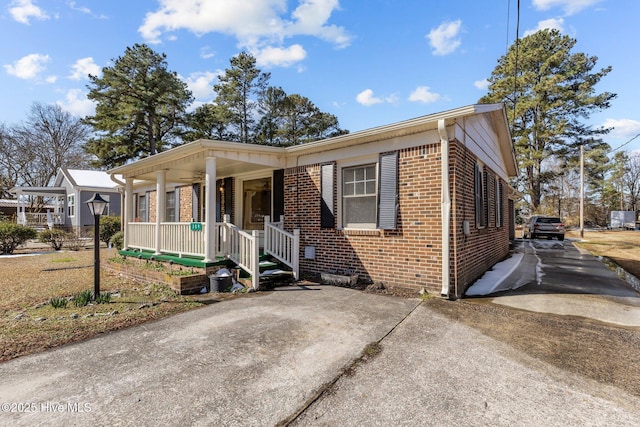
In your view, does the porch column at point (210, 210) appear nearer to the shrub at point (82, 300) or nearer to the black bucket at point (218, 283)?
the black bucket at point (218, 283)

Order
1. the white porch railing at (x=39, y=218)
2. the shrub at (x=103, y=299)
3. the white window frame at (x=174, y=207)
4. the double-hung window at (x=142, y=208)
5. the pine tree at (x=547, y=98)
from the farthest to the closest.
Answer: the pine tree at (x=547, y=98)
the white porch railing at (x=39, y=218)
the double-hung window at (x=142, y=208)
the white window frame at (x=174, y=207)
the shrub at (x=103, y=299)

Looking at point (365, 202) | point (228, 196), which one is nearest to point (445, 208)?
point (365, 202)

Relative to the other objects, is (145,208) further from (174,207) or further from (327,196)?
(327,196)

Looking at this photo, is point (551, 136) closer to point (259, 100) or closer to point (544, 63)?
point (544, 63)

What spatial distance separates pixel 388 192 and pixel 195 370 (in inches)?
173

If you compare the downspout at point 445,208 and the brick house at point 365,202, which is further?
the brick house at point 365,202

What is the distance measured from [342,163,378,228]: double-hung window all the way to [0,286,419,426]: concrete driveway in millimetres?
2325

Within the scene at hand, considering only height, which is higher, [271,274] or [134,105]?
[134,105]

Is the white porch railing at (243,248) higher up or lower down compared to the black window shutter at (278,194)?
lower down

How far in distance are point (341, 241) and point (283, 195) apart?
6.68 ft

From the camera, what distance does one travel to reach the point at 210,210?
645cm

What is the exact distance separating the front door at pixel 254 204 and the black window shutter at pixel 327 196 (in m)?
2.61

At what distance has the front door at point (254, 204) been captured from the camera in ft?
29.9

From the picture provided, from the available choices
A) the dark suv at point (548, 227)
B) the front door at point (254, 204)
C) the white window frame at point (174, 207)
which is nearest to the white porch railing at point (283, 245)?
the front door at point (254, 204)
